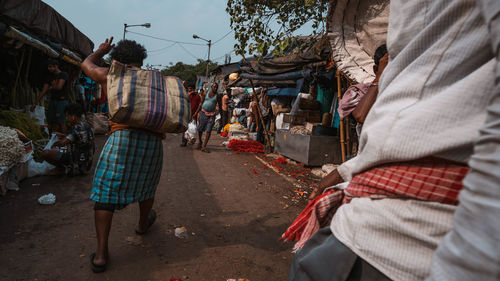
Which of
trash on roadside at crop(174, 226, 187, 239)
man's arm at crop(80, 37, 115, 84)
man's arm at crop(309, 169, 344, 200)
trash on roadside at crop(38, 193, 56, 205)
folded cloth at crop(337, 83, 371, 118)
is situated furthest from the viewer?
trash on roadside at crop(38, 193, 56, 205)

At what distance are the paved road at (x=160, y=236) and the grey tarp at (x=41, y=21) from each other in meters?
4.28

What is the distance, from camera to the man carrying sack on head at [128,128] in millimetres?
2260

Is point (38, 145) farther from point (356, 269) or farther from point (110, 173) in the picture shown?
point (356, 269)

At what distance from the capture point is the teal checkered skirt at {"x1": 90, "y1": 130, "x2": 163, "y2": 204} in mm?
2469

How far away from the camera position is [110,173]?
2.48 meters

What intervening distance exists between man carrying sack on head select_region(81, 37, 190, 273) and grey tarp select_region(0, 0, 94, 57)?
5.86m

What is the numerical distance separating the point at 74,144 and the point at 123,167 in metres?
3.08

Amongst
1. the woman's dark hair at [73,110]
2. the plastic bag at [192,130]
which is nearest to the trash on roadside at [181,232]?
the woman's dark hair at [73,110]

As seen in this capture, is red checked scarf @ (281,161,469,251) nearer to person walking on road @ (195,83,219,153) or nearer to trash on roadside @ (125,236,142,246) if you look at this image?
trash on roadside @ (125,236,142,246)

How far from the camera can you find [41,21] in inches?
301

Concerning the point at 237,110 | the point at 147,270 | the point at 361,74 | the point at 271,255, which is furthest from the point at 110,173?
the point at 237,110

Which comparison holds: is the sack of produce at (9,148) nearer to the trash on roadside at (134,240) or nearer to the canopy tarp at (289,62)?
the trash on roadside at (134,240)

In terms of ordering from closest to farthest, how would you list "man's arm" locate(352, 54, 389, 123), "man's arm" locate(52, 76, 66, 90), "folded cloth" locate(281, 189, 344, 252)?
"folded cloth" locate(281, 189, 344, 252) → "man's arm" locate(352, 54, 389, 123) → "man's arm" locate(52, 76, 66, 90)

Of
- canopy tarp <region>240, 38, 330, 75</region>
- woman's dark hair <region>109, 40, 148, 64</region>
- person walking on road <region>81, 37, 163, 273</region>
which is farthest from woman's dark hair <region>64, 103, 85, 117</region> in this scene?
canopy tarp <region>240, 38, 330, 75</region>
